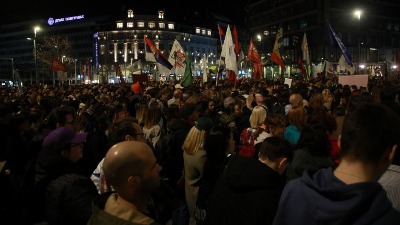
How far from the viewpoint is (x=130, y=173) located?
7.72ft

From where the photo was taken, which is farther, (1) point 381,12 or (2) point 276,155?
(1) point 381,12

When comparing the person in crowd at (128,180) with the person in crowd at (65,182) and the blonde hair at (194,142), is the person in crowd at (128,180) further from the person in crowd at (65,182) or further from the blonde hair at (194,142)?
the blonde hair at (194,142)

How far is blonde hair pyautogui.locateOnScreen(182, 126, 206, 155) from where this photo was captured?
5207mm

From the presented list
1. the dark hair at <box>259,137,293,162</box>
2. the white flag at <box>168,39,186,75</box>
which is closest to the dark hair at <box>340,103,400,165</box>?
the dark hair at <box>259,137,293,162</box>

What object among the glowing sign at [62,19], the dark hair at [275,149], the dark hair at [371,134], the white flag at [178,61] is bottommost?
the dark hair at [275,149]

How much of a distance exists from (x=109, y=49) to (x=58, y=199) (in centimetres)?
12807

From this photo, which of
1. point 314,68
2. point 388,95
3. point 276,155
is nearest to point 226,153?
point 276,155

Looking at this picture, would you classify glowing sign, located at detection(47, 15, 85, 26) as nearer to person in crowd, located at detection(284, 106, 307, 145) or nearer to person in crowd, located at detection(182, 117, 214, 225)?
person in crowd, located at detection(284, 106, 307, 145)

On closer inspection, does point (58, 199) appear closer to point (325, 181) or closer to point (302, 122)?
point (325, 181)

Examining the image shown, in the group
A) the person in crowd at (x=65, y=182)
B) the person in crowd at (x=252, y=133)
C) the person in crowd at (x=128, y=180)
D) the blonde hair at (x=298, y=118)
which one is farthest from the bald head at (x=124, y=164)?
the blonde hair at (x=298, y=118)

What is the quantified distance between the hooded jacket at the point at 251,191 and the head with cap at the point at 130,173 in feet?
3.51

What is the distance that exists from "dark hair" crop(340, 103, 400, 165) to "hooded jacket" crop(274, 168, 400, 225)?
18 centimetres

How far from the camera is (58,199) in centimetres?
341

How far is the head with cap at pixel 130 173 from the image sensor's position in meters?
2.35
